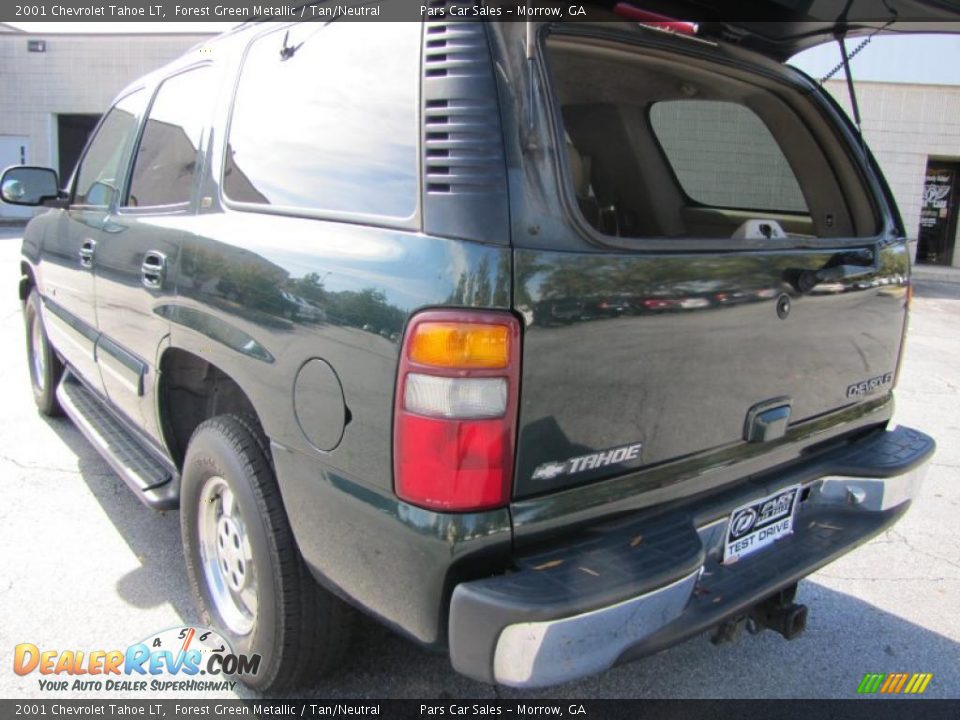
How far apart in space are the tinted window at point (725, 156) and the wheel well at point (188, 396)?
2325 mm

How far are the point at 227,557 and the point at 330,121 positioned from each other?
4.80ft

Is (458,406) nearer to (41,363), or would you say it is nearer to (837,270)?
(837,270)

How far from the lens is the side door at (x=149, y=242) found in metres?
2.74

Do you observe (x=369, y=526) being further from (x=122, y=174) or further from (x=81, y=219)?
(x=81, y=219)

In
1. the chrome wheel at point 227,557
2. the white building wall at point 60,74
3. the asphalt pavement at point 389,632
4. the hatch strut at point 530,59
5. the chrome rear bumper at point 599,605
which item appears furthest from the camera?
the white building wall at point 60,74

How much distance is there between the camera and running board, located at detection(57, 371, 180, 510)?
2.89 meters

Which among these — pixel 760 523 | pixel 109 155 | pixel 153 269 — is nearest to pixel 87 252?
pixel 109 155

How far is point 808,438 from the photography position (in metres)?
2.52

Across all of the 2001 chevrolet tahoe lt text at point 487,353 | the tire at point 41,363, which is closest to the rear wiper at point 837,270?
the 2001 chevrolet tahoe lt text at point 487,353

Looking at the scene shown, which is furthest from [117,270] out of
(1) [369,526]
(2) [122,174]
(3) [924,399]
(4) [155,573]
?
(3) [924,399]

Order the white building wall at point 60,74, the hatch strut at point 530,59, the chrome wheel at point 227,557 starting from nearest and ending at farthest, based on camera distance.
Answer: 1. the hatch strut at point 530,59
2. the chrome wheel at point 227,557
3. the white building wall at point 60,74

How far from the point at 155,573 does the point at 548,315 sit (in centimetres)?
237

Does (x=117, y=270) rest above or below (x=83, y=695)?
above

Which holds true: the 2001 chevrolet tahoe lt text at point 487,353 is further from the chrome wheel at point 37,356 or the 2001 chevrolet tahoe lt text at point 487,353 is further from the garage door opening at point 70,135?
the garage door opening at point 70,135
